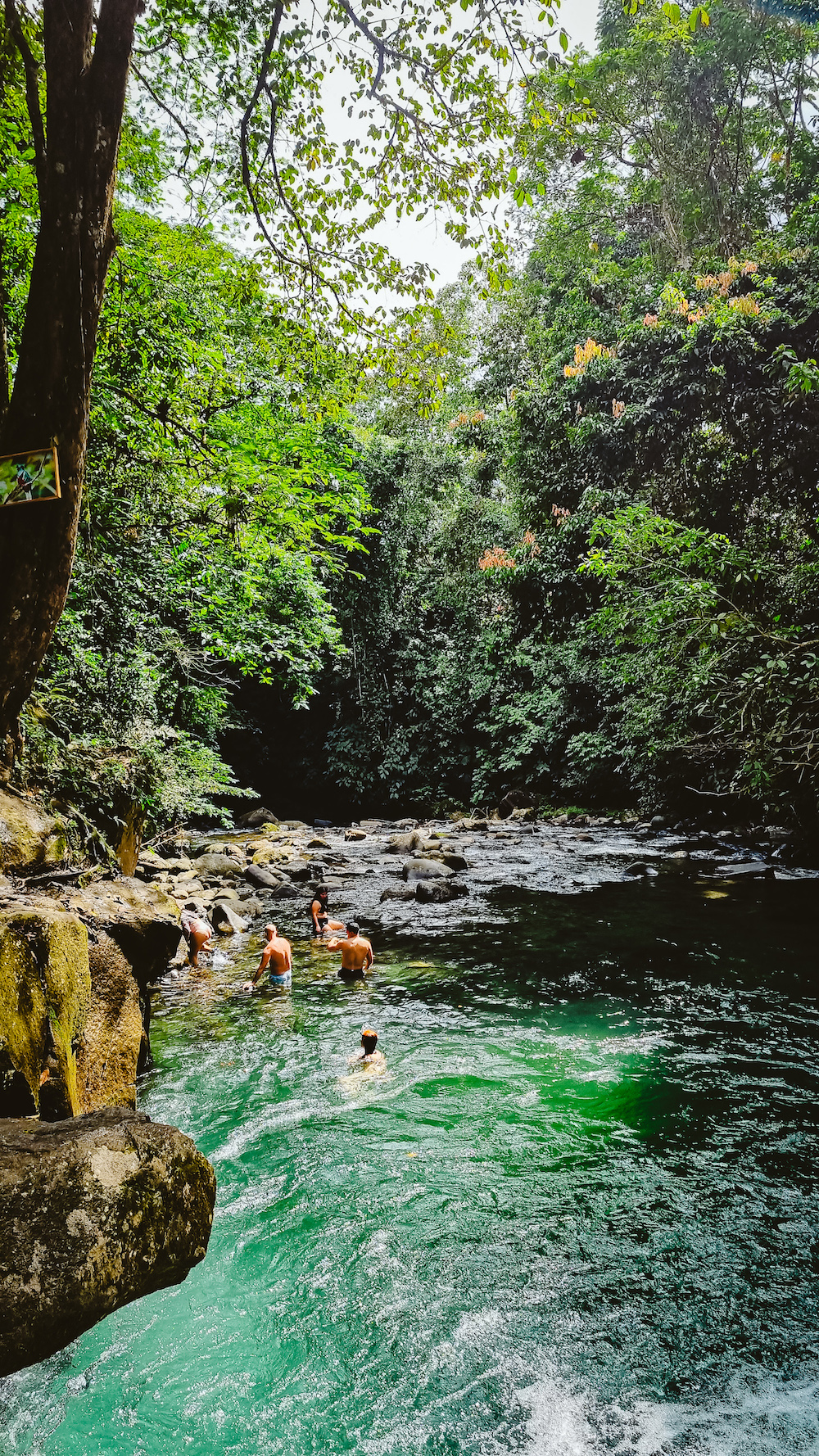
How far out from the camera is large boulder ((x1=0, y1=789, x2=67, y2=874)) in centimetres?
532

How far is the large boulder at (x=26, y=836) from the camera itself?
532 cm

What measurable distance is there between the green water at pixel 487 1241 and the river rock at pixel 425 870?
6.32 m

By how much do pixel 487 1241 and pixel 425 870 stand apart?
1021 centimetres

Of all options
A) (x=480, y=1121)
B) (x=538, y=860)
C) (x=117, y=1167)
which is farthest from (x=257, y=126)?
(x=538, y=860)

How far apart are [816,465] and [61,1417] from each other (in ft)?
44.3

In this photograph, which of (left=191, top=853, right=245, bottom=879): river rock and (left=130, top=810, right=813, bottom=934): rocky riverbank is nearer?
(left=130, top=810, right=813, bottom=934): rocky riverbank

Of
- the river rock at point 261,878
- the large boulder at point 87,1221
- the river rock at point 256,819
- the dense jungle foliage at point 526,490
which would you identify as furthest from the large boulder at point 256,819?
the large boulder at point 87,1221

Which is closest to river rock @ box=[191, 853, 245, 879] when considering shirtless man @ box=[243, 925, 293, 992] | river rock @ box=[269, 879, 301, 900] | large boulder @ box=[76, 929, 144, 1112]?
river rock @ box=[269, 879, 301, 900]

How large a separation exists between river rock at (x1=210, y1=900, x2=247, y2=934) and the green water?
3.26m

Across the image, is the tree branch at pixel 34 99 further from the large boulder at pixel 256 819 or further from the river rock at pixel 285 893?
the large boulder at pixel 256 819

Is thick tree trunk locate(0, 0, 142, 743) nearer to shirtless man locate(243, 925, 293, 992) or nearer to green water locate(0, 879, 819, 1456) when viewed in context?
green water locate(0, 879, 819, 1456)

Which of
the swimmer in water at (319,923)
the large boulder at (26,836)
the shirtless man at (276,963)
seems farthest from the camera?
the swimmer in water at (319,923)

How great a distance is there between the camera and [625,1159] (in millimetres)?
4820

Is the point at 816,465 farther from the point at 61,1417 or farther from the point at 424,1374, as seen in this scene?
the point at 61,1417
